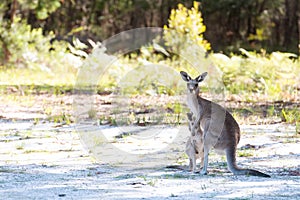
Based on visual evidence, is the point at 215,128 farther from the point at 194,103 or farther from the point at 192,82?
the point at 192,82

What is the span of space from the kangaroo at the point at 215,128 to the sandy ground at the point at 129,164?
102mm

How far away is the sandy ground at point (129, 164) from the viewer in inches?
165

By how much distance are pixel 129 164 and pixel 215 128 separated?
31.3 inches

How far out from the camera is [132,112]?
870 centimetres

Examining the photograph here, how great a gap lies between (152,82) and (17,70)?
3.72 m

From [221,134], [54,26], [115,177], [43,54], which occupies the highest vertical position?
[54,26]

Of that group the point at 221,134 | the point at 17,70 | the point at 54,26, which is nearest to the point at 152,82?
the point at 17,70

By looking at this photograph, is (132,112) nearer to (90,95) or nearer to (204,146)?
(90,95)

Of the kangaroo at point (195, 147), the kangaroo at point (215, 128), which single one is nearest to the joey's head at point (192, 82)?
the kangaroo at point (215, 128)

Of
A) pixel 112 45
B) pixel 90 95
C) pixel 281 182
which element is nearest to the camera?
pixel 281 182

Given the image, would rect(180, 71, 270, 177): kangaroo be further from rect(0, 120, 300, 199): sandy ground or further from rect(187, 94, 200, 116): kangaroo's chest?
rect(0, 120, 300, 199): sandy ground

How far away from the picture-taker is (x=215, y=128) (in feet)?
16.2

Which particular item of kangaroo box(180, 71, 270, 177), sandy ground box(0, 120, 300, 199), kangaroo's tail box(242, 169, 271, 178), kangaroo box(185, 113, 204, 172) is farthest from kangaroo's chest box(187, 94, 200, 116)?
kangaroo's tail box(242, 169, 271, 178)

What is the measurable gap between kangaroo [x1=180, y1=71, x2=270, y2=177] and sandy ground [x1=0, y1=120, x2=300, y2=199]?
10 cm
